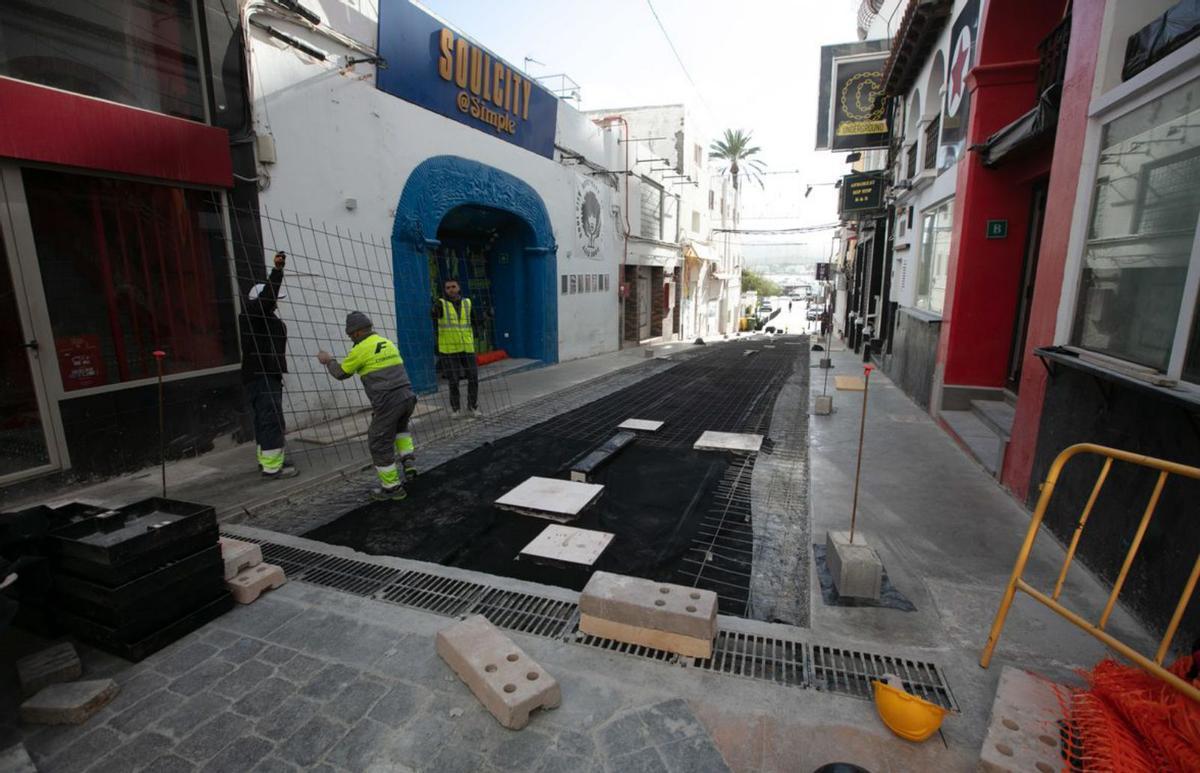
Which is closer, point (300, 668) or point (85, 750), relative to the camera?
point (85, 750)

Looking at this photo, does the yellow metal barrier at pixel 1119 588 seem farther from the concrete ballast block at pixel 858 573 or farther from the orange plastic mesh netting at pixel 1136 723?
the concrete ballast block at pixel 858 573

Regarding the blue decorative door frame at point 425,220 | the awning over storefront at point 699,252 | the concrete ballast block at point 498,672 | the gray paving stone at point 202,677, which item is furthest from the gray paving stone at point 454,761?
the awning over storefront at point 699,252

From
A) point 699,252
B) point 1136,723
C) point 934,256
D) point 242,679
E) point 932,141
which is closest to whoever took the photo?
point 1136,723

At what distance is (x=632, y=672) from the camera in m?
2.70

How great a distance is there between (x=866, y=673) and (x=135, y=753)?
3209 mm

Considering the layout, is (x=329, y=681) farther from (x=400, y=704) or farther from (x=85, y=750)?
(x=85, y=750)

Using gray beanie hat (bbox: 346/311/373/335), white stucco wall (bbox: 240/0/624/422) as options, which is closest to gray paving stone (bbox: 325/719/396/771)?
gray beanie hat (bbox: 346/311/373/335)

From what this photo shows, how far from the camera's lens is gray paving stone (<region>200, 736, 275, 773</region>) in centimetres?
221

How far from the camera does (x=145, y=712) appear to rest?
2498 mm

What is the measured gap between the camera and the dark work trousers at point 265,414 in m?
5.37

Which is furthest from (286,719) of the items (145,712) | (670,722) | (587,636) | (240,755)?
(670,722)

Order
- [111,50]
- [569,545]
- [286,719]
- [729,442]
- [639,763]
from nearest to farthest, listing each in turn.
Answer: [639,763] → [286,719] → [569,545] → [111,50] → [729,442]

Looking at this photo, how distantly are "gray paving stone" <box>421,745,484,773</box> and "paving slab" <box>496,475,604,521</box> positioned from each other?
7.85 ft

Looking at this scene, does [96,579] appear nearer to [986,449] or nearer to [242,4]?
[242,4]
